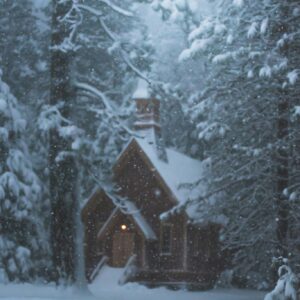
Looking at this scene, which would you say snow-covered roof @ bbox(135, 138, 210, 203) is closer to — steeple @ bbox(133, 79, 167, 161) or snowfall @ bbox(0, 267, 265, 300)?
steeple @ bbox(133, 79, 167, 161)

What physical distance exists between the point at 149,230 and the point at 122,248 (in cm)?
186

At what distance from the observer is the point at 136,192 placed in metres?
33.8

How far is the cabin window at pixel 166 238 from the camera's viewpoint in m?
33.0

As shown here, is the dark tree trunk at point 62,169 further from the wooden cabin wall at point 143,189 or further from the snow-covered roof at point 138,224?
the wooden cabin wall at point 143,189

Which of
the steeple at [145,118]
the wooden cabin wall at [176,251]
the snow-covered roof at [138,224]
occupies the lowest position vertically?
the wooden cabin wall at [176,251]

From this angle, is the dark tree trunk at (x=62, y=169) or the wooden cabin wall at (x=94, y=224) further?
the wooden cabin wall at (x=94, y=224)

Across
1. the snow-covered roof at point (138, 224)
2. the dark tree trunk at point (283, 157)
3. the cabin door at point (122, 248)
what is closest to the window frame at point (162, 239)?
the snow-covered roof at point (138, 224)

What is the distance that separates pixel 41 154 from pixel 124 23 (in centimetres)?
820

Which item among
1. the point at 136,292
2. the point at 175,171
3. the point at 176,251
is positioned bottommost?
the point at 136,292

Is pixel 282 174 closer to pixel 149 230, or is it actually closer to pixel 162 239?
pixel 149 230

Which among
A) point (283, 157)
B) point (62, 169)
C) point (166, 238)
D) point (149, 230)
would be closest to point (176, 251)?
point (166, 238)

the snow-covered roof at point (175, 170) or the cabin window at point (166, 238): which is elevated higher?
the snow-covered roof at point (175, 170)

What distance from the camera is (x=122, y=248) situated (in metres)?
33.5

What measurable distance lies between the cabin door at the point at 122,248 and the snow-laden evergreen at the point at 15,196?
7.40 meters
